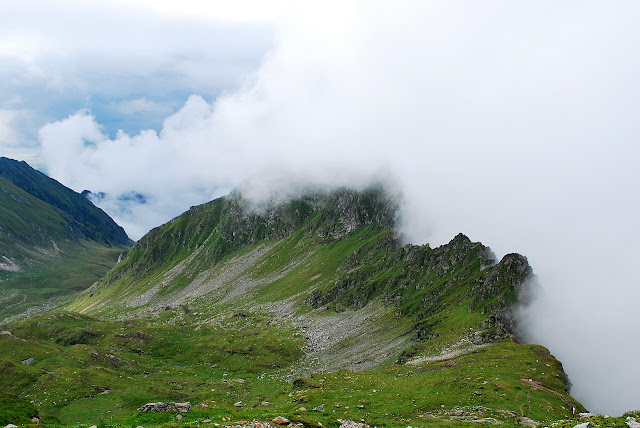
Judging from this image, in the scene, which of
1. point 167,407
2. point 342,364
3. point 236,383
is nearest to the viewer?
point 167,407

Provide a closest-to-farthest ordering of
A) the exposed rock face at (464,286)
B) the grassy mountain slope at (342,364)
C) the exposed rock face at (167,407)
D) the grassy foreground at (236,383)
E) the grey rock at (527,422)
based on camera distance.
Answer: the grey rock at (527,422), the grassy foreground at (236,383), the exposed rock face at (167,407), the grassy mountain slope at (342,364), the exposed rock face at (464,286)

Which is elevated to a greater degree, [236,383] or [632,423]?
[632,423]

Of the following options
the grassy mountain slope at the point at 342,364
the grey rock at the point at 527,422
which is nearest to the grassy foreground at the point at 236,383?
the grassy mountain slope at the point at 342,364

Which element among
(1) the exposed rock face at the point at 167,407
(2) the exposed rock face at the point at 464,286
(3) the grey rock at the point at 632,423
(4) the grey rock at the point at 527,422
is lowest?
(1) the exposed rock face at the point at 167,407

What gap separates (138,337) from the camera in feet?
562

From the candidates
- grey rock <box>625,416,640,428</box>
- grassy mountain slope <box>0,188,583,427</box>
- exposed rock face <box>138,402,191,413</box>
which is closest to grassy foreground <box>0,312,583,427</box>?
grassy mountain slope <box>0,188,583,427</box>

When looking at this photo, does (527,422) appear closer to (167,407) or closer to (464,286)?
(167,407)

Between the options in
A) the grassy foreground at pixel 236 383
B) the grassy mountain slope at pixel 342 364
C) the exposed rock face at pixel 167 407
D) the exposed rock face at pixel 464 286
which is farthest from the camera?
the exposed rock face at pixel 464 286

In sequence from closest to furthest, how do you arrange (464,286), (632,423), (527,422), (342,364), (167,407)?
(632,423) < (527,422) < (167,407) < (342,364) < (464,286)

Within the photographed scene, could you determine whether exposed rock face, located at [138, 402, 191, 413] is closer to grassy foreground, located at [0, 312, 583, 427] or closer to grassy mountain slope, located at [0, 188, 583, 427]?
grassy foreground, located at [0, 312, 583, 427]

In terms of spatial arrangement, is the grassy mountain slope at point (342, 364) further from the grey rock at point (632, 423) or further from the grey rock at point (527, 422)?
the grey rock at point (632, 423)

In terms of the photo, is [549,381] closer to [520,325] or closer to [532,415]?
[532,415]

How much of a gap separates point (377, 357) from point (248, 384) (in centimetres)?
4020

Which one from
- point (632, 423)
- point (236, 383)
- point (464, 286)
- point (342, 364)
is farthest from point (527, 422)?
point (464, 286)
